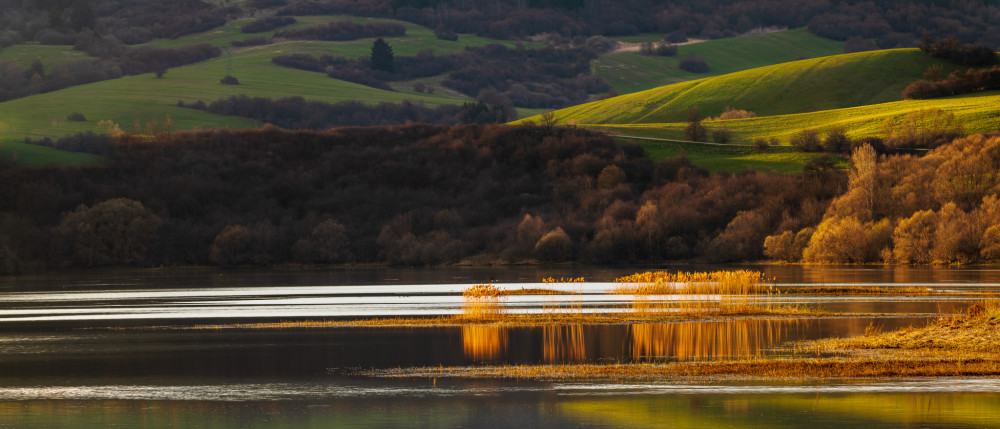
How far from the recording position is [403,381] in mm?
29531

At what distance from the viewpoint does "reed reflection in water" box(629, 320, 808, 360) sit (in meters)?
33.4

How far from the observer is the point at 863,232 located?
88438 mm

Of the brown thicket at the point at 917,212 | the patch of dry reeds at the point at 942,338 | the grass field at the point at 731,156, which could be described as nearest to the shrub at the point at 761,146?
the grass field at the point at 731,156

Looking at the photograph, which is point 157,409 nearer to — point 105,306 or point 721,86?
point 105,306

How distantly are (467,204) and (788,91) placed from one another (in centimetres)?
6367

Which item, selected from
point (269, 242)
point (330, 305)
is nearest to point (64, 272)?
point (269, 242)

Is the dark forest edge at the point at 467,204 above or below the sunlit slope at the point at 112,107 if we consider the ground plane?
below

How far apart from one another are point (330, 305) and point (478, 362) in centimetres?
2362

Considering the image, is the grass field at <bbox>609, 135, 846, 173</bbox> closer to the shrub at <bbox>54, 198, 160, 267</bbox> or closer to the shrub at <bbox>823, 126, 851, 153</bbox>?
the shrub at <bbox>823, 126, 851, 153</bbox>

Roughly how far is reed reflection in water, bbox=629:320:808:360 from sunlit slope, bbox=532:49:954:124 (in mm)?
123066

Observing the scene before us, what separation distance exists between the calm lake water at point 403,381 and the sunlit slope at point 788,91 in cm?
10595

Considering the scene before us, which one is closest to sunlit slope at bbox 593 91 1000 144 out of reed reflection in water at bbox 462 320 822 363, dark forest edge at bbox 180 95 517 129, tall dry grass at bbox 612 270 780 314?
dark forest edge at bbox 180 95 517 129

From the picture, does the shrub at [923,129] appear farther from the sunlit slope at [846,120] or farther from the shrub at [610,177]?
the shrub at [610,177]

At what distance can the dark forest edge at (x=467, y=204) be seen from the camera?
92.6 m
